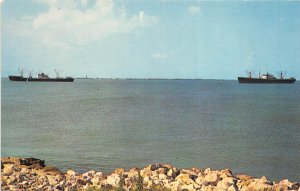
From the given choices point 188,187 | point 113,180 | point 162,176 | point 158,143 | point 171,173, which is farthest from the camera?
point 158,143

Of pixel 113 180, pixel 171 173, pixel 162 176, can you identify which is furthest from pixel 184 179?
pixel 113 180

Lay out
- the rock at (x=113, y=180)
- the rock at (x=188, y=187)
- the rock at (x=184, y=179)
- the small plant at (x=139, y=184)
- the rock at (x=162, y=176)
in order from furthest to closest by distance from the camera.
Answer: the rock at (x=162, y=176) < the rock at (x=184, y=179) < the rock at (x=113, y=180) < the rock at (x=188, y=187) < the small plant at (x=139, y=184)

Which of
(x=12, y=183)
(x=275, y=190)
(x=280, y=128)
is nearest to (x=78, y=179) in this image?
(x=12, y=183)

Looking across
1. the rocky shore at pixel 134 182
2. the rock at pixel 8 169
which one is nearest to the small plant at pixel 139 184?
the rocky shore at pixel 134 182

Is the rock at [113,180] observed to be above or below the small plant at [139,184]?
below

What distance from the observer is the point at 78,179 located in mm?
9109

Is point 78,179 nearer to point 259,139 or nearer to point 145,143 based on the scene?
point 145,143

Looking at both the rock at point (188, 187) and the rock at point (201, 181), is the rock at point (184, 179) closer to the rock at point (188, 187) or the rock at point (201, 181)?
the rock at point (201, 181)

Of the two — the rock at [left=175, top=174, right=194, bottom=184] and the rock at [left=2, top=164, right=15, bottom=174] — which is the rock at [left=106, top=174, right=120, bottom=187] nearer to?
the rock at [left=175, top=174, right=194, bottom=184]

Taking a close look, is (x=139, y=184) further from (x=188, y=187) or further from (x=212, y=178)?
(x=212, y=178)

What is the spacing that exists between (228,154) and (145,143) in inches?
117

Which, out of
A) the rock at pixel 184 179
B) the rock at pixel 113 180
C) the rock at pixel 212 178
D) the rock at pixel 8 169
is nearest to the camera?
the rock at pixel 113 180

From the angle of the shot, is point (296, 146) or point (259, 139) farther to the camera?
point (259, 139)

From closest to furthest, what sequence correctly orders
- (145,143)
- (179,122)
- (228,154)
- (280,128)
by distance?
1. (228,154)
2. (145,143)
3. (280,128)
4. (179,122)
